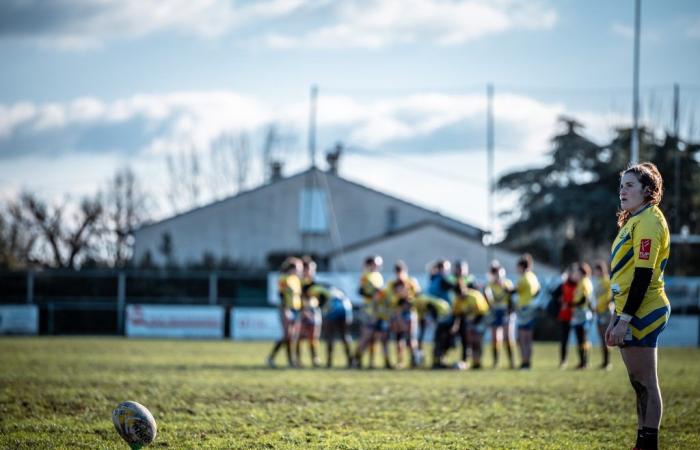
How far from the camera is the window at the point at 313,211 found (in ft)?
154

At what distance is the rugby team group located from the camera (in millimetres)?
20328

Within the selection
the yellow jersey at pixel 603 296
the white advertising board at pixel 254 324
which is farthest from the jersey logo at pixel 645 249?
the white advertising board at pixel 254 324

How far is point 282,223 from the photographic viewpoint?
4838 cm

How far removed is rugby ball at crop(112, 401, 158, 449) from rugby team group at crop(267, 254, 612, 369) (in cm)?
1250

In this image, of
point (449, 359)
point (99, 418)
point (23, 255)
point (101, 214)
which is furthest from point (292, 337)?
point (101, 214)

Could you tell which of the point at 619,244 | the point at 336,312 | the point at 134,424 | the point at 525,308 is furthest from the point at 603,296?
the point at 134,424

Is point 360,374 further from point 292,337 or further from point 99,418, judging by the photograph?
point 99,418

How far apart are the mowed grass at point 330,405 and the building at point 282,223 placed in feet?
87.6

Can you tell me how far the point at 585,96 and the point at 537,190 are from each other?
825 cm

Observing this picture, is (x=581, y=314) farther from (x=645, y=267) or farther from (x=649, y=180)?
(x=645, y=267)

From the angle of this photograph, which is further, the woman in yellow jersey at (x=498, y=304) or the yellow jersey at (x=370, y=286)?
the woman in yellow jersey at (x=498, y=304)

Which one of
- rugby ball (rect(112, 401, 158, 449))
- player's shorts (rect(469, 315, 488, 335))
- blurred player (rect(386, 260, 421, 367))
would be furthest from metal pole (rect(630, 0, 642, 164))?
rugby ball (rect(112, 401, 158, 449))

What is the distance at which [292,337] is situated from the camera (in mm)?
20609

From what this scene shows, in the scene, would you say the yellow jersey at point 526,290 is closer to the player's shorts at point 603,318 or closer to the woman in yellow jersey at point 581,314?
the woman in yellow jersey at point 581,314
